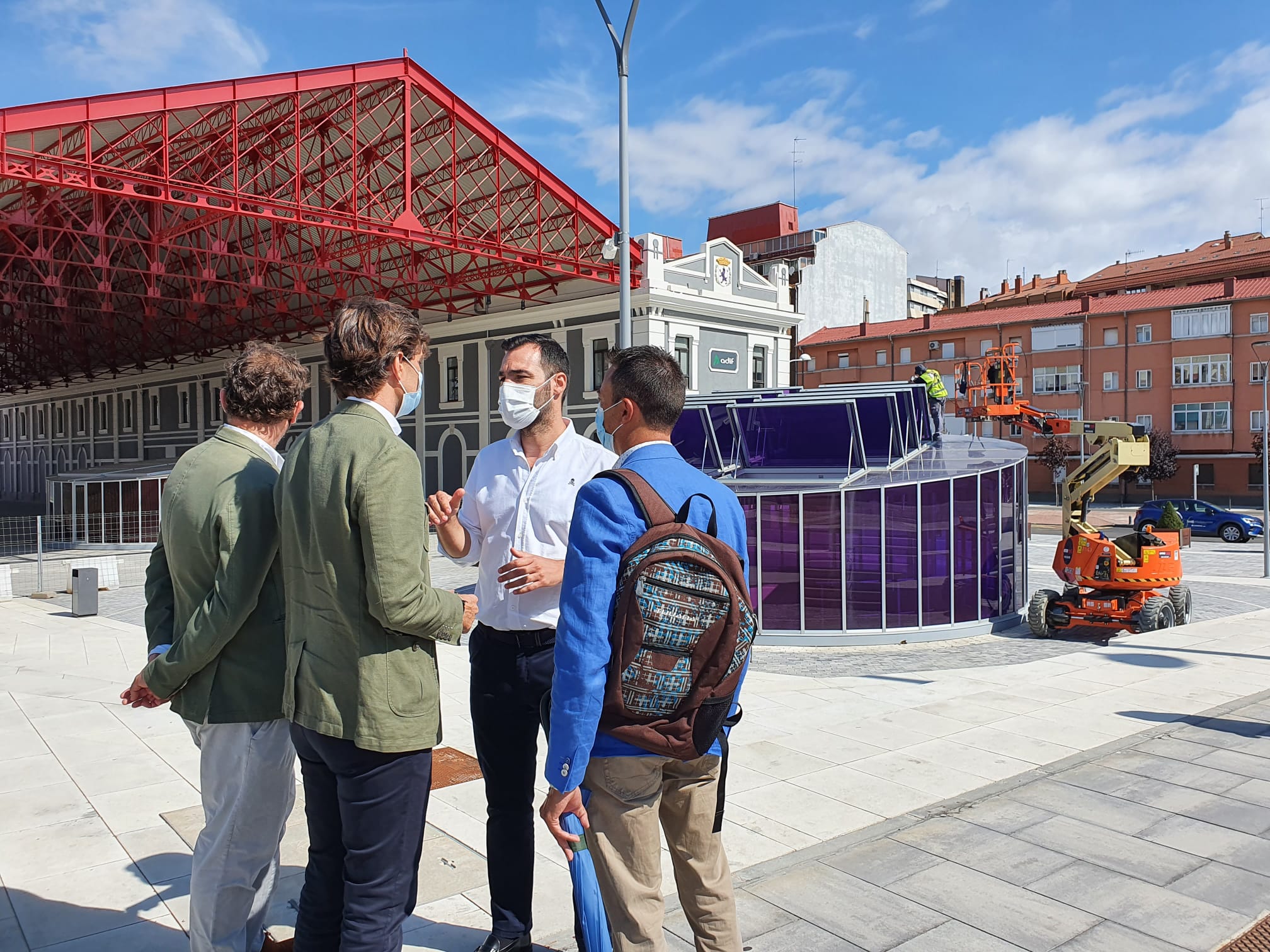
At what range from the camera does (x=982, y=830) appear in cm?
490

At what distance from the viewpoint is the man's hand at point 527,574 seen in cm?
320

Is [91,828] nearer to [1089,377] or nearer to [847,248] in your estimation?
[1089,377]

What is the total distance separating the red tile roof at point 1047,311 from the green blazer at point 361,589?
188 feet

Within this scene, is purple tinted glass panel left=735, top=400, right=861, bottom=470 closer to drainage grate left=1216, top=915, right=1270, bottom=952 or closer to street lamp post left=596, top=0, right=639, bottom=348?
street lamp post left=596, top=0, right=639, bottom=348

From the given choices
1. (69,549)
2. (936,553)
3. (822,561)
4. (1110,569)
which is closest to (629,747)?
(822,561)

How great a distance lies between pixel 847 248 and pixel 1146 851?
209 feet

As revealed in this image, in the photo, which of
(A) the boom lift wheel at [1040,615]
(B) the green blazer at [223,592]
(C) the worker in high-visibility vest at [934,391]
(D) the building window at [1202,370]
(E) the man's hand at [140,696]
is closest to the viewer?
(B) the green blazer at [223,592]

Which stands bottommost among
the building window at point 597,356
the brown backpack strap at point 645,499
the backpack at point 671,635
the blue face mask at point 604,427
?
the backpack at point 671,635

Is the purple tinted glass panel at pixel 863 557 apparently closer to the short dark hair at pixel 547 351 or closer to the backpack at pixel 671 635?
the short dark hair at pixel 547 351

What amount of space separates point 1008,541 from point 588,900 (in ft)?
42.7

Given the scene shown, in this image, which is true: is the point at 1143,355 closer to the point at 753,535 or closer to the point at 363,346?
the point at 753,535

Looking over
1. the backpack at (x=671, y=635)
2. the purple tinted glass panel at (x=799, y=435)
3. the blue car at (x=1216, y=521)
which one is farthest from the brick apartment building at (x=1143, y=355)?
the backpack at (x=671, y=635)

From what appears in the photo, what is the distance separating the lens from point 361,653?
2701 millimetres

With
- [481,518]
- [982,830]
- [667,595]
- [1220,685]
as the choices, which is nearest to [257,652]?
[481,518]
